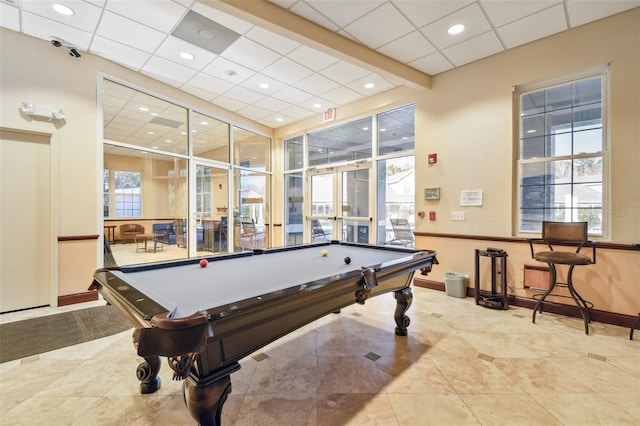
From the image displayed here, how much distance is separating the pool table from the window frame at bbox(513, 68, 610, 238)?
6.83 ft

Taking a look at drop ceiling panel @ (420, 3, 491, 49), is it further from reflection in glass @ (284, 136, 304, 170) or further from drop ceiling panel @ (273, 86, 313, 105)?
reflection in glass @ (284, 136, 304, 170)

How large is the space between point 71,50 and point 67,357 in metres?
3.60

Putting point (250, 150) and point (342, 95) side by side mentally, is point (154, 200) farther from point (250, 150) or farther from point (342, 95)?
point (342, 95)

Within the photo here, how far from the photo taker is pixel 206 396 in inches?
44.6

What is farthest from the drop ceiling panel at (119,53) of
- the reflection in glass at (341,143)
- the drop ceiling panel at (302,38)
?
the reflection in glass at (341,143)

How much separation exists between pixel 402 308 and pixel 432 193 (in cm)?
223

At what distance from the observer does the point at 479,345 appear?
2.43 metres

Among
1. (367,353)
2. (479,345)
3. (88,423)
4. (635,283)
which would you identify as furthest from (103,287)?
(635,283)

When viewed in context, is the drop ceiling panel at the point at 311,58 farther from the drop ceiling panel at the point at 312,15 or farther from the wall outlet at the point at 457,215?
the wall outlet at the point at 457,215

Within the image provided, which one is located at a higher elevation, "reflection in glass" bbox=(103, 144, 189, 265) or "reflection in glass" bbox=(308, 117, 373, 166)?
"reflection in glass" bbox=(308, 117, 373, 166)

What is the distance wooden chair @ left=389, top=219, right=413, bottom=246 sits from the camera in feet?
16.3

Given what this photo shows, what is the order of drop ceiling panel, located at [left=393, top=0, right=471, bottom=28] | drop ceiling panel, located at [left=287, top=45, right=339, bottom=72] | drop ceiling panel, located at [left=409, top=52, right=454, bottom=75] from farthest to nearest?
1. drop ceiling panel, located at [left=409, top=52, right=454, bottom=75]
2. drop ceiling panel, located at [left=287, top=45, right=339, bottom=72]
3. drop ceiling panel, located at [left=393, top=0, right=471, bottom=28]

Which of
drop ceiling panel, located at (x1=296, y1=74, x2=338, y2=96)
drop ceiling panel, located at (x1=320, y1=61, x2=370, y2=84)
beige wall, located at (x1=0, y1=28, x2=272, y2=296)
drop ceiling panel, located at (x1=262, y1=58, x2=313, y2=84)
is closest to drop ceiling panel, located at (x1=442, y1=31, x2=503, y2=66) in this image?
drop ceiling panel, located at (x1=320, y1=61, x2=370, y2=84)

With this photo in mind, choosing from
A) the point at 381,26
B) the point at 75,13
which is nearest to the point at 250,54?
the point at 381,26
